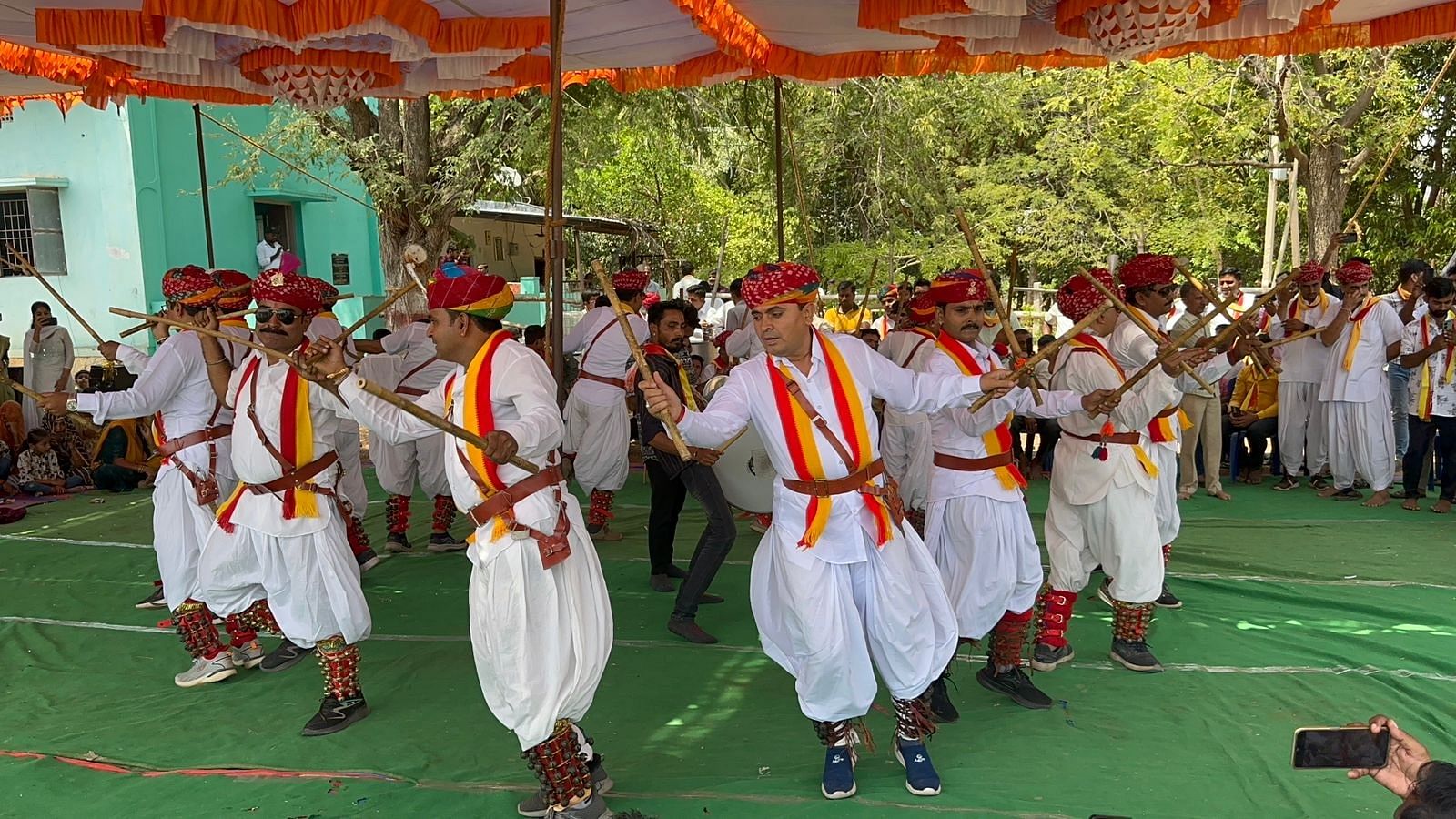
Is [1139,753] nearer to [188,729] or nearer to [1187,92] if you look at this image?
[188,729]

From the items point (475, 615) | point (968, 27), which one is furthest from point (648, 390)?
point (968, 27)

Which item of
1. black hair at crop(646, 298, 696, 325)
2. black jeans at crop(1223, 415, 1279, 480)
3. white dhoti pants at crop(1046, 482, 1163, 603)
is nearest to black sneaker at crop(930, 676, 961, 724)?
white dhoti pants at crop(1046, 482, 1163, 603)

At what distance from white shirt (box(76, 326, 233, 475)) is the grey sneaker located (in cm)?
256

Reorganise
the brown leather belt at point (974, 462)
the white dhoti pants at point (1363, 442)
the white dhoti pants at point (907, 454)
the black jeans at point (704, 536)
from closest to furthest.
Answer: the brown leather belt at point (974, 462) < the black jeans at point (704, 536) < the white dhoti pants at point (907, 454) < the white dhoti pants at point (1363, 442)

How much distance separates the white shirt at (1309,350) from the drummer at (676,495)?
524cm

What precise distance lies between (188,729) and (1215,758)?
3875 millimetres

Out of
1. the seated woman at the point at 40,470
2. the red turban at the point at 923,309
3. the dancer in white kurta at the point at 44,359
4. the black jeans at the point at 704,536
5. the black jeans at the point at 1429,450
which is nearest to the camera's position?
the red turban at the point at 923,309

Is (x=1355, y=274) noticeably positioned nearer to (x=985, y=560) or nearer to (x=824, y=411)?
(x=985, y=560)

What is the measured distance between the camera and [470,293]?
3539mm

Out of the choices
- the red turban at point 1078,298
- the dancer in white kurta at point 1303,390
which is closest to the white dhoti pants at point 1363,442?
the dancer in white kurta at point 1303,390

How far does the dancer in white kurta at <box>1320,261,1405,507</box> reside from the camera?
26.4ft

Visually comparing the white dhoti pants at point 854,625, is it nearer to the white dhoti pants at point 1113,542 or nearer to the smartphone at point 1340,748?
the white dhoti pants at point 1113,542

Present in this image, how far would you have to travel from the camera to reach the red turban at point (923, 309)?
4.58 metres

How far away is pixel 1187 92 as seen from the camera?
46.6 ft
